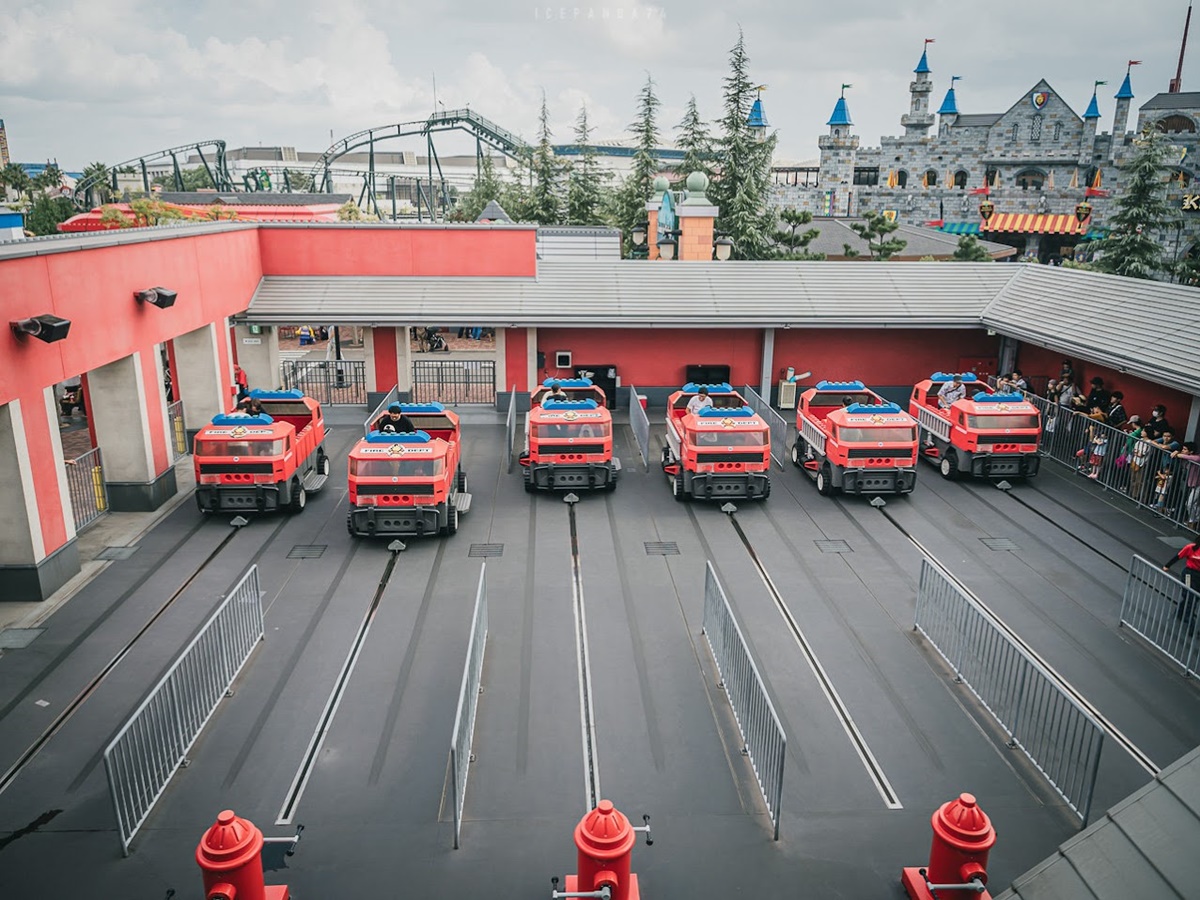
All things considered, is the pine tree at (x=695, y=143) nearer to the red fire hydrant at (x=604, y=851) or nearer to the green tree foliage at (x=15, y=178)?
the red fire hydrant at (x=604, y=851)

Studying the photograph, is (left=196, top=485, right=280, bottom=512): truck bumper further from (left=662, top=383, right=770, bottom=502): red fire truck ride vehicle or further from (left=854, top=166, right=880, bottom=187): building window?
(left=854, top=166, right=880, bottom=187): building window

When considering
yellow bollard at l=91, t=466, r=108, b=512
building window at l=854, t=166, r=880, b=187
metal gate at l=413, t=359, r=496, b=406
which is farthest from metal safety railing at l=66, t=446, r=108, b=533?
building window at l=854, t=166, r=880, b=187

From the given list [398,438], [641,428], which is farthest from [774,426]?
[398,438]

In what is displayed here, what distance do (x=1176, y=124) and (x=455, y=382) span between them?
55955 mm

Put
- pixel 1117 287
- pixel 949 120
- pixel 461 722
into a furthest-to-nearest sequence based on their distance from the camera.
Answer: pixel 949 120
pixel 1117 287
pixel 461 722

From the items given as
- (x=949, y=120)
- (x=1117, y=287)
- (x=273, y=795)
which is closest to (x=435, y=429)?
(x=273, y=795)

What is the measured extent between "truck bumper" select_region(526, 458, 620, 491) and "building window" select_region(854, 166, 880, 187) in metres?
56.4

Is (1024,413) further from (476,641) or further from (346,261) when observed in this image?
(346,261)

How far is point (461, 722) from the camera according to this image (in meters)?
8.91

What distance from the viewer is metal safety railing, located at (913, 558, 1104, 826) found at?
901cm

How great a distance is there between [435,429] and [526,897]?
1214 cm

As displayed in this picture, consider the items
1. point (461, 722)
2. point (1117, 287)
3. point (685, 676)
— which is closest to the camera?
point (461, 722)

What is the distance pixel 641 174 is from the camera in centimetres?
5194

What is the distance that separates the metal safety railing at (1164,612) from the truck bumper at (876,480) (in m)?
5.30
